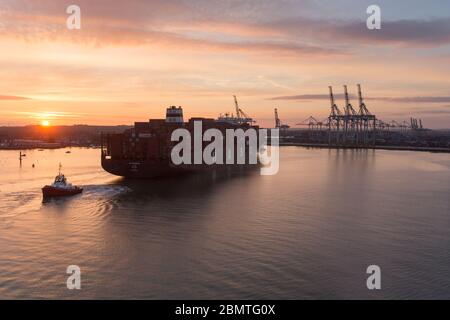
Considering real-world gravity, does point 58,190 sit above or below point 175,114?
below

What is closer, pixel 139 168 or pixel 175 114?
pixel 139 168

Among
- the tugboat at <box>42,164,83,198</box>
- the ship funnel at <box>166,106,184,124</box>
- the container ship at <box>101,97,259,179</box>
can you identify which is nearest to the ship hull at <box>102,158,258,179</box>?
the container ship at <box>101,97,259,179</box>

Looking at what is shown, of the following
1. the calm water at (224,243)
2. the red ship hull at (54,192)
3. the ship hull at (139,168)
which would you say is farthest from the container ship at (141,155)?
the red ship hull at (54,192)

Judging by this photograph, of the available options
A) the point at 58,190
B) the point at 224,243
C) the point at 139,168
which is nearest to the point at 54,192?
the point at 58,190

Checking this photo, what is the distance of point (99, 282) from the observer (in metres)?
8.05

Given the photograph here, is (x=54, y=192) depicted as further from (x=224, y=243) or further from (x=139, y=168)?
(x=224, y=243)

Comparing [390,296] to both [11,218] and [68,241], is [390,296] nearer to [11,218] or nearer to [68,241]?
[68,241]

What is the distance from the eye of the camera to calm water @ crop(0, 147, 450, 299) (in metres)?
7.89

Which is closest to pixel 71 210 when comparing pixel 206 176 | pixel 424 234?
pixel 424 234

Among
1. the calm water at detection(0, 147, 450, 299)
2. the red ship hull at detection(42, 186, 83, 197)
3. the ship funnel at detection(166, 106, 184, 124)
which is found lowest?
the calm water at detection(0, 147, 450, 299)

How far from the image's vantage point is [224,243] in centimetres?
1065

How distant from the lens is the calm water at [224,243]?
311 inches

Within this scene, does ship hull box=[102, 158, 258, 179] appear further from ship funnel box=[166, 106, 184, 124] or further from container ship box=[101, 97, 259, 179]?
ship funnel box=[166, 106, 184, 124]
